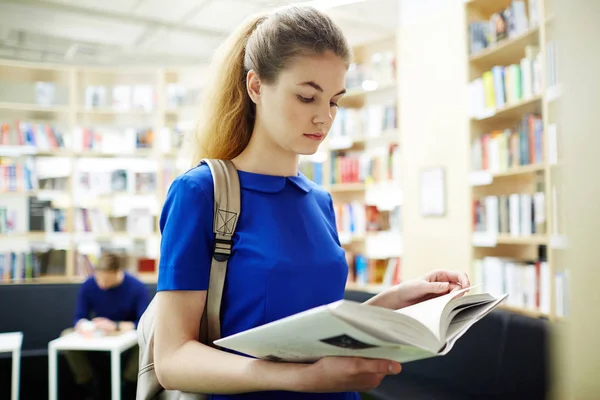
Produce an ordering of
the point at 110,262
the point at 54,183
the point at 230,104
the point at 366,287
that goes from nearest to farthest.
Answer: the point at 230,104 → the point at 110,262 → the point at 366,287 → the point at 54,183

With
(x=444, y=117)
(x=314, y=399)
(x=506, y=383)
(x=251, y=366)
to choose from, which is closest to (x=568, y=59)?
(x=251, y=366)

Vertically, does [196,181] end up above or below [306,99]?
below

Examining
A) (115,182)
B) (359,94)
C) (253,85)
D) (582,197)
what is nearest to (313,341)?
(582,197)

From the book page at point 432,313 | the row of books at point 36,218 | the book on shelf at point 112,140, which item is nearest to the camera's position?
the book page at point 432,313

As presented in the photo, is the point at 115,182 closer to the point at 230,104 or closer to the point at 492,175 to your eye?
the point at 492,175

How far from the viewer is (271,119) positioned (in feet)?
3.06

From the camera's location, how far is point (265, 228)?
90 centimetres

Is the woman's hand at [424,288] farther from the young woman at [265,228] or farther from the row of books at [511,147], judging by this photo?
the row of books at [511,147]

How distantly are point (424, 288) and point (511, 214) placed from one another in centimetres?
249

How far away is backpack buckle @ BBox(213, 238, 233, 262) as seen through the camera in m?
0.85

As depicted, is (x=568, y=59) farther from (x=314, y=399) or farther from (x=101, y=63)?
(x=101, y=63)

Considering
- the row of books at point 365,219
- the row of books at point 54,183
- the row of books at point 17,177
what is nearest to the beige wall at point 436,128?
the row of books at point 365,219

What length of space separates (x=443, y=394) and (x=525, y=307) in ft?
2.46

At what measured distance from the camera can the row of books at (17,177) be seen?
500cm
